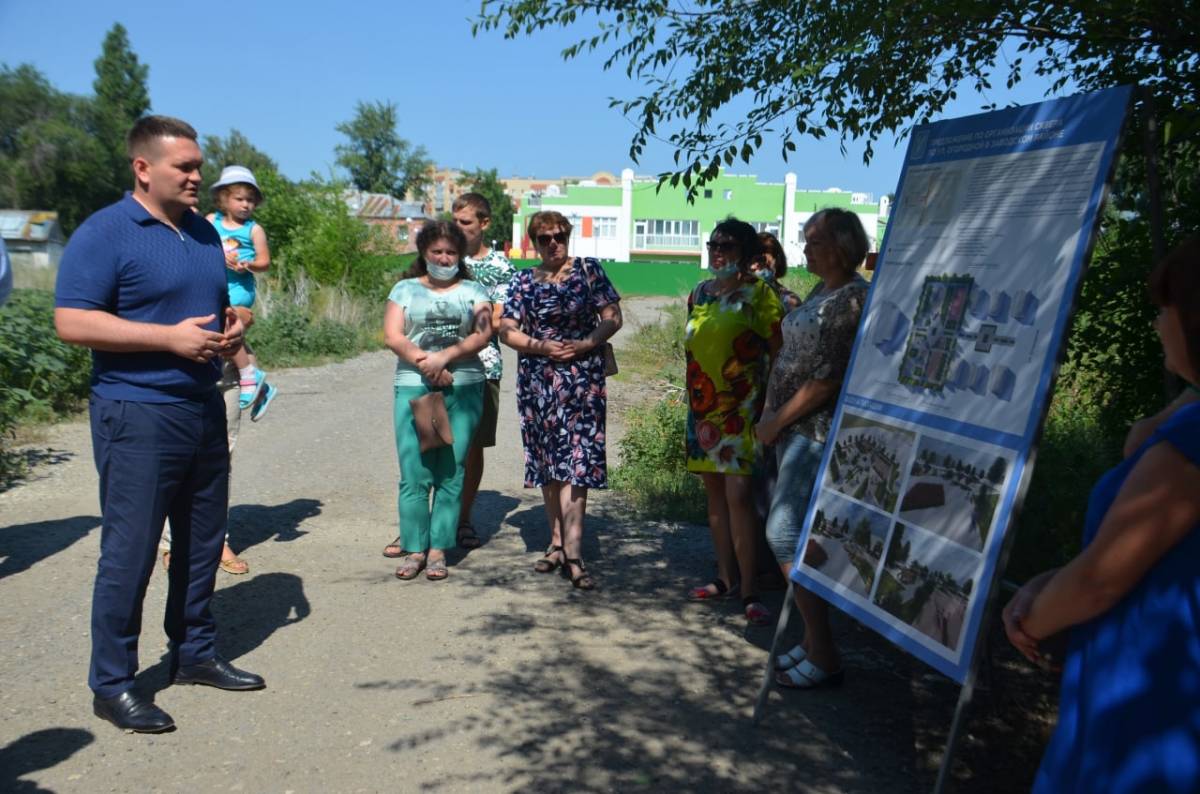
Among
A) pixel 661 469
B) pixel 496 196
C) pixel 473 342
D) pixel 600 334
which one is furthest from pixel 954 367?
pixel 496 196

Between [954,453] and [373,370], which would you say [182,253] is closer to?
[954,453]

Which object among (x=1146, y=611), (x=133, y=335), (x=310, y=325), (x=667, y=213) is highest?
(x=667, y=213)

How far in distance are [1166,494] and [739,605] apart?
3.67m

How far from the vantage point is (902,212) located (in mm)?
3775

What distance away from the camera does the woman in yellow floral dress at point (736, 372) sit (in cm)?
512

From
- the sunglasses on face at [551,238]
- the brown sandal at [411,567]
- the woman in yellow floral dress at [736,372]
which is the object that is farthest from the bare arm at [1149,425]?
the brown sandal at [411,567]

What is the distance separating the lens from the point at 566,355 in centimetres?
573

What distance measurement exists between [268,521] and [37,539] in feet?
4.54

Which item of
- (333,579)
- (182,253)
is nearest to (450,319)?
(333,579)

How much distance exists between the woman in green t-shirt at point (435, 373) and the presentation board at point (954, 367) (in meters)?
2.55

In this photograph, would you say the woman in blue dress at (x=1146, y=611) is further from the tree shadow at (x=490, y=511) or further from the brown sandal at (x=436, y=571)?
the tree shadow at (x=490, y=511)

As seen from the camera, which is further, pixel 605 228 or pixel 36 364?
pixel 605 228

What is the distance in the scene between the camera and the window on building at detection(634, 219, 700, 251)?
3206 inches

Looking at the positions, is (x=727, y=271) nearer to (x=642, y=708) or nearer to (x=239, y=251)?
(x=642, y=708)
